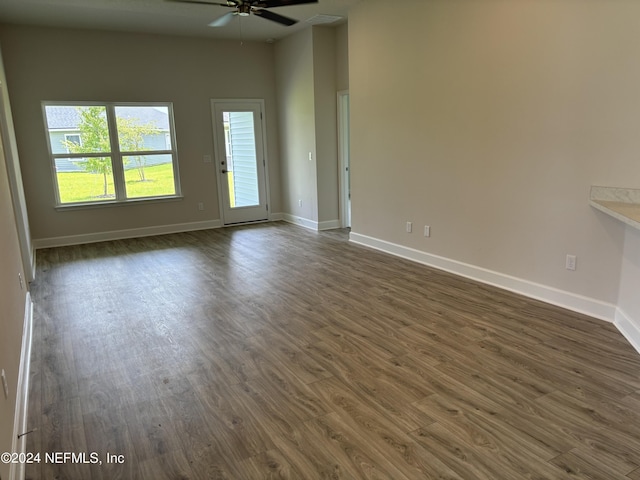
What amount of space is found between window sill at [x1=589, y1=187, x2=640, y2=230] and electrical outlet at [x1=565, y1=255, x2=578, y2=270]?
0.47 m

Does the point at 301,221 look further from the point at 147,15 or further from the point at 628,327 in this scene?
the point at 628,327

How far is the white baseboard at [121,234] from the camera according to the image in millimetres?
6488

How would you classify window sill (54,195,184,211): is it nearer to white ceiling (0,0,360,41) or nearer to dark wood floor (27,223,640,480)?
dark wood floor (27,223,640,480)

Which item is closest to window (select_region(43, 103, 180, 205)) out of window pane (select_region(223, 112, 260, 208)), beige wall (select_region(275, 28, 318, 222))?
window pane (select_region(223, 112, 260, 208))

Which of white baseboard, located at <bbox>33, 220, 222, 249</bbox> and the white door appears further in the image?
the white door

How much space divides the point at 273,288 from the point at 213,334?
3.67ft

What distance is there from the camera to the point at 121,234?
6.99 m

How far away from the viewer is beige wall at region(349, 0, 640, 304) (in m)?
3.17

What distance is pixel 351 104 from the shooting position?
5859 millimetres

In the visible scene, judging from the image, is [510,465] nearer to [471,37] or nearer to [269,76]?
[471,37]

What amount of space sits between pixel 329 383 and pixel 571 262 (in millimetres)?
2314

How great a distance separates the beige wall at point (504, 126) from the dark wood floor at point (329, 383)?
1.81ft

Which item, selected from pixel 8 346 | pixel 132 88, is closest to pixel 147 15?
pixel 132 88

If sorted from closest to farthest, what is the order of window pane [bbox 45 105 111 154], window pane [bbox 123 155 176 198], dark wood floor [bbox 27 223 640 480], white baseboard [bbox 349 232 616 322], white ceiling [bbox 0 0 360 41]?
1. dark wood floor [bbox 27 223 640 480]
2. white baseboard [bbox 349 232 616 322]
3. white ceiling [bbox 0 0 360 41]
4. window pane [bbox 45 105 111 154]
5. window pane [bbox 123 155 176 198]
